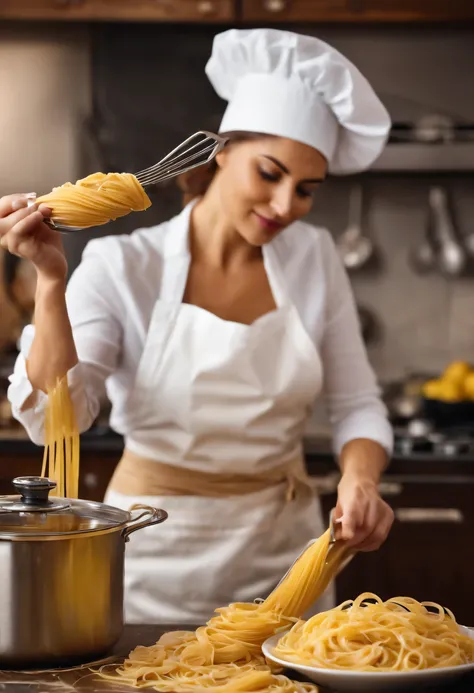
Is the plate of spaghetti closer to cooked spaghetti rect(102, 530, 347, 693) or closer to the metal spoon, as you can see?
cooked spaghetti rect(102, 530, 347, 693)

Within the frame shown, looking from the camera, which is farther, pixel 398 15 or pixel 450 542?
pixel 398 15

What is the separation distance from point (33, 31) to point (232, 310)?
1.83m

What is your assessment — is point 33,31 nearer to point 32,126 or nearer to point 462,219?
point 32,126

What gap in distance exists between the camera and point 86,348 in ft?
5.17

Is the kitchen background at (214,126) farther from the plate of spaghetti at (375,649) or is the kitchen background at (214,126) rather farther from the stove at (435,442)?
the plate of spaghetti at (375,649)

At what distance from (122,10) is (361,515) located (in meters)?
2.05

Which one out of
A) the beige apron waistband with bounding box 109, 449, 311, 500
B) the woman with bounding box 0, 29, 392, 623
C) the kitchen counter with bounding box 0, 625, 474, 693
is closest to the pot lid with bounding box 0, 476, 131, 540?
the kitchen counter with bounding box 0, 625, 474, 693

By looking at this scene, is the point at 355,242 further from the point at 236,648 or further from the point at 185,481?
the point at 236,648

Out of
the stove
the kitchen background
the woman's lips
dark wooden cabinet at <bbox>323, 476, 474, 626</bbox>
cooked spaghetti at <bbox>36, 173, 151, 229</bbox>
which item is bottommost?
dark wooden cabinet at <bbox>323, 476, 474, 626</bbox>

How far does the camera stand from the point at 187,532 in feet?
5.58

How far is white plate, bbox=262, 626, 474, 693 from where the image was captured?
3.13 ft

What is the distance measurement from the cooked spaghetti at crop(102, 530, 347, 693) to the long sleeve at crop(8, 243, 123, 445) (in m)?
0.39

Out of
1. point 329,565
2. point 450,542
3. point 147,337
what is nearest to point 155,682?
point 329,565

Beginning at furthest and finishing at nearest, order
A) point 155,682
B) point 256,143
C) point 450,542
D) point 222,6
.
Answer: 1. point 222,6
2. point 450,542
3. point 256,143
4. point 155,682
